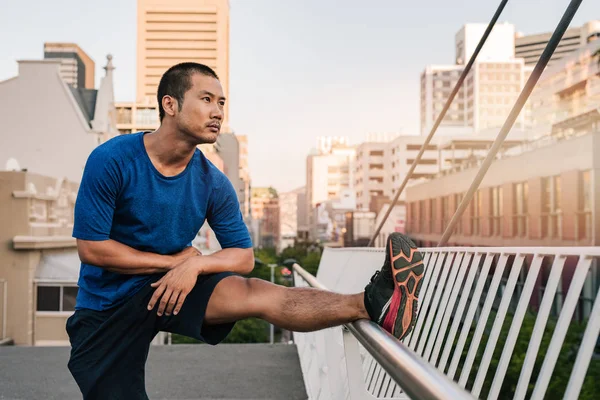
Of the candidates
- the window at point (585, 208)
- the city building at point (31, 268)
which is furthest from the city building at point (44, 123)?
the window at point (585, 208)

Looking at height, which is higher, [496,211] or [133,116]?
[133,116]

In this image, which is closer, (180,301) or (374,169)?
(180,301)

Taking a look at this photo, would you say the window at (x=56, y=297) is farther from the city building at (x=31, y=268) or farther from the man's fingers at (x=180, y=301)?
the man's fingers at (x=180, y=301)

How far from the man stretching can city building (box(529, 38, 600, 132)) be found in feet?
167

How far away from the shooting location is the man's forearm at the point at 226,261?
274 centimetres

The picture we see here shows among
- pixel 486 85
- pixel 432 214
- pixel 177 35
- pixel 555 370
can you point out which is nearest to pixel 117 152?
pixel 555 370

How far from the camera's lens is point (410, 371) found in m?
1.37

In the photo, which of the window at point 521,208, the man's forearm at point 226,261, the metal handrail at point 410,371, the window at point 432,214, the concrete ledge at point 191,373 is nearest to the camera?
the metal handrail at point 410,371

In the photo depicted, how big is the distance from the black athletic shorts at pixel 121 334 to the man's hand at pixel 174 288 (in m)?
0.05

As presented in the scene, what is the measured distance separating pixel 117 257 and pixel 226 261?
424mm

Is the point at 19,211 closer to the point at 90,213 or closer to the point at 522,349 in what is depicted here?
the point at 522,349

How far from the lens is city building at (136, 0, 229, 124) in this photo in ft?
512

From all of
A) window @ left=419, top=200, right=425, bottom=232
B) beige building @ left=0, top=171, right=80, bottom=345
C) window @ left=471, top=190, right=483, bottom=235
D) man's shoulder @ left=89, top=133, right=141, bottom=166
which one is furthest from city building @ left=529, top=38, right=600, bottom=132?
man's shoulder @ left=89, top=133, right=141, bottom=166

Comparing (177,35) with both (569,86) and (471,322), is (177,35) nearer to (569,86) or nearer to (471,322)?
(569,86)
